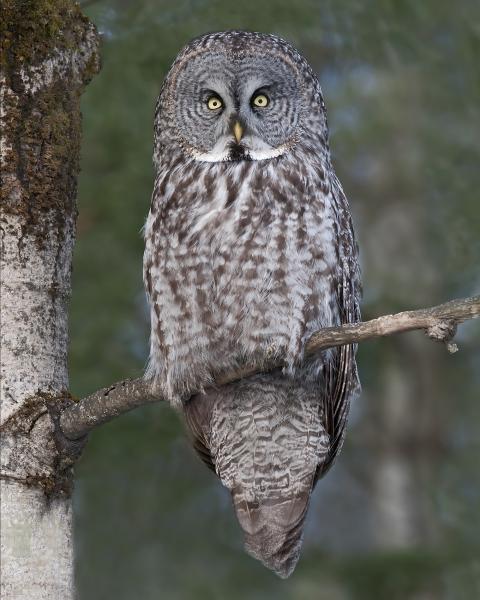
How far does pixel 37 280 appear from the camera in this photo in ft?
9.92

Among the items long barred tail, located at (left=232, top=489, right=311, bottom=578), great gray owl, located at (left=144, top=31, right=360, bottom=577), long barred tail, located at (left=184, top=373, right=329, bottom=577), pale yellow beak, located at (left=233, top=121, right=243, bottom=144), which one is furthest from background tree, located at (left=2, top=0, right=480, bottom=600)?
long barred tail, located at (left=232, top=489, right=311, bottom=578)

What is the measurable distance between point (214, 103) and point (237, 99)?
0.36ft

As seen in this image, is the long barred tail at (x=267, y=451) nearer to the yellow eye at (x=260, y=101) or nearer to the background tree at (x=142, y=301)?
the background tree at (x=142, y=301)

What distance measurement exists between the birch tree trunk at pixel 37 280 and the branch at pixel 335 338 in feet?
0.25

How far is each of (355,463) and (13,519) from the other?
542cm

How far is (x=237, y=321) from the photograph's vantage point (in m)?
3.45

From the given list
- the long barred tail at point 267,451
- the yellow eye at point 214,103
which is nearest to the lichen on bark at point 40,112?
the yellow eye at point 214,103

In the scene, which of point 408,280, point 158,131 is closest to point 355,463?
point 408,280

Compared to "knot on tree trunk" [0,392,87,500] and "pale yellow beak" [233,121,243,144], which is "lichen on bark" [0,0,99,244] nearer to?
"knot on tree trunk" [0,392,87,500]

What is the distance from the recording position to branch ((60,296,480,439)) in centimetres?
259

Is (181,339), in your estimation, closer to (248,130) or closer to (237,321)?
(237,321)

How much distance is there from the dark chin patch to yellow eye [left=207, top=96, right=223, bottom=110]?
23 centimetres

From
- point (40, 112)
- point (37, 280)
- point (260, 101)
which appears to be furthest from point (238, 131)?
point (37, 280)

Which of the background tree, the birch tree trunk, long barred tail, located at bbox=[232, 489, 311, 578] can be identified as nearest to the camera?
the birch tree trunk
